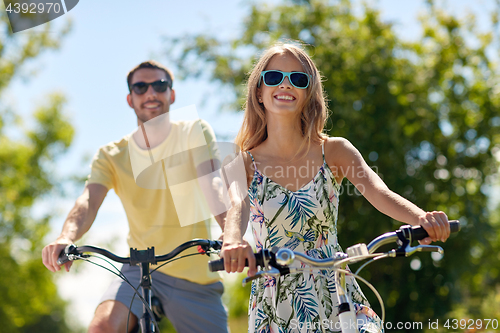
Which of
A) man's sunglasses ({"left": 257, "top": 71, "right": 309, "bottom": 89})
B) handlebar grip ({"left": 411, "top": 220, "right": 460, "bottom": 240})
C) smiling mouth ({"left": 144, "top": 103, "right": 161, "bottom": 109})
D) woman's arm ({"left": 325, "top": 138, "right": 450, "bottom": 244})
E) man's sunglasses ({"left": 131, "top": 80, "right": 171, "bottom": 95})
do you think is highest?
man's sunglasses ({"left": 131, "top": 80, "right": 171, "bottom": 95})

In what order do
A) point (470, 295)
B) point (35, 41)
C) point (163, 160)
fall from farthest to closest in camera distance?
point (35, 41) < point (470, 295) < point (163, 160)

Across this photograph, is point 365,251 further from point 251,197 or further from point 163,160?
point 163,160

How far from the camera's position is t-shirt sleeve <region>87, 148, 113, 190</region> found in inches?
138

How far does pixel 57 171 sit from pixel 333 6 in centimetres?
1395

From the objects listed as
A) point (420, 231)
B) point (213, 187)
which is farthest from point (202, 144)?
point (420, 231)

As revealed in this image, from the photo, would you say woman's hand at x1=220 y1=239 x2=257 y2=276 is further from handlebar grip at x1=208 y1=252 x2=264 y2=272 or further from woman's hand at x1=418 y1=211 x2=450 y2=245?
woman's hand at x1=418 y1=211 x2=450 y2=245

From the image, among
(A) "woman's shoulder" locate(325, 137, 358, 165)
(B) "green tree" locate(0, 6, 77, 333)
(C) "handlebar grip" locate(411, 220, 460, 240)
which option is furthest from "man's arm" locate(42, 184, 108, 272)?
(B) "green tree" locate(0, 6, 77, 333)

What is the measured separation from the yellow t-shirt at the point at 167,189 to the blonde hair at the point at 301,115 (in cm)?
56

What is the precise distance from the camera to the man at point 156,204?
318 centimetres

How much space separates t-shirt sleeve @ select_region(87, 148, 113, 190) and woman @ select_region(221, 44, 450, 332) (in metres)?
1.18

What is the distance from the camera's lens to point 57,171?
19.0 m

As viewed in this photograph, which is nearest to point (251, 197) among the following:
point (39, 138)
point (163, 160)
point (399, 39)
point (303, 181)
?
point (303, 181)

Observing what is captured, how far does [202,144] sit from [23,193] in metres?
16.8

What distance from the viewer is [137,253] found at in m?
2.45
